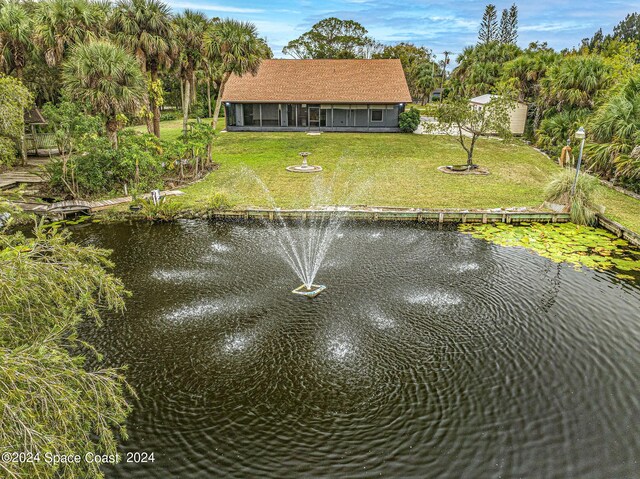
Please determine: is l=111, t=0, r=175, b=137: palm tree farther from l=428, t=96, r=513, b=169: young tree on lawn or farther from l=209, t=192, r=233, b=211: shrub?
l=428, t=96, r=513, b=169: young tree on lawn

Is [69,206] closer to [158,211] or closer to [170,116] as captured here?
[158,211]

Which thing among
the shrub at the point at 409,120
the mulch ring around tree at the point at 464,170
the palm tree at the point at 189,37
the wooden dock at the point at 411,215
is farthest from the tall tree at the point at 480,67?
the wooden dock at the point at 411,215

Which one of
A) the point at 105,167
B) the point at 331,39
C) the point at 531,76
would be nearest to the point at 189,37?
the point at 105,167

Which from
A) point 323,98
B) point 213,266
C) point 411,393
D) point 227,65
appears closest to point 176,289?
point 213,266

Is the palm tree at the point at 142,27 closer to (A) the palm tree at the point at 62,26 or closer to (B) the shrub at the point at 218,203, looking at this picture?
(A) the palm tree at the point at 62,26

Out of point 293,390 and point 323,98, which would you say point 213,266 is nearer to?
point 293,390

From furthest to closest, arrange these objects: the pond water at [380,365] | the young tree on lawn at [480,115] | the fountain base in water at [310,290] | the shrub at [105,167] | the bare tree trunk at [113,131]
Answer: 1. the young tree on lawn at [480,115]
2. the bare tree trunk at [113,131]
3. the shrub at [105,167]
4. the fountain base in water at [310,290]
5. the pond water at [380,365]

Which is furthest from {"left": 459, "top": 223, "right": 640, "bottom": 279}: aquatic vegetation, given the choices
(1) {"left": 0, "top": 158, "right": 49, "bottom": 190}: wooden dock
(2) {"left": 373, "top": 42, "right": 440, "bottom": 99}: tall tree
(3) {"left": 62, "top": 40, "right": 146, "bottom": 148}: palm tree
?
(2) {"left": 373, "top": 42, "right": 440, "bottom": 99}: tall tree
